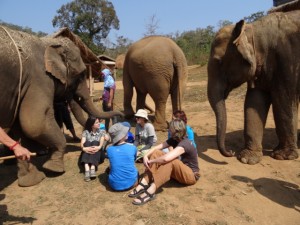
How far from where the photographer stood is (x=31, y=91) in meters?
4.84

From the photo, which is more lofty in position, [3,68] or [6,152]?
[3,68]

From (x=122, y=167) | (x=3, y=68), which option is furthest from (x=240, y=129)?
(x=3, y=68)

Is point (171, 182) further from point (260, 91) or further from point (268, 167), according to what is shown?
point (260, 91)

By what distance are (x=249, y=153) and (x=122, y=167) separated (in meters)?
2.19

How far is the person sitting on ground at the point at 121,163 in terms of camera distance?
435 centimetres

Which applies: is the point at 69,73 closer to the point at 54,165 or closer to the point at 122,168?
the point at 54,165

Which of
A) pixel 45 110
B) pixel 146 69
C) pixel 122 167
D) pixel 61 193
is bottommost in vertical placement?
pixel 61 193

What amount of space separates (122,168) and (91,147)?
88 centimetres

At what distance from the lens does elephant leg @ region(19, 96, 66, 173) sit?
474cm

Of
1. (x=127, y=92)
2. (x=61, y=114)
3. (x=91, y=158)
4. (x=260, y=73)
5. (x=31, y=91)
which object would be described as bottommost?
(x=91, y=158)

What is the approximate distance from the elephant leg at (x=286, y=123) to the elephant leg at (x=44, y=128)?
336 centimetres

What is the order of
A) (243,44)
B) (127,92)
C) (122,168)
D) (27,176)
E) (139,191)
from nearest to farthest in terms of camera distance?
(139,191), (122,168), (27,176), (243,44), (127,92)

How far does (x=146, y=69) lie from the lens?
23.1 feet

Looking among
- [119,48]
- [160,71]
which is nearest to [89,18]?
[119,48]
